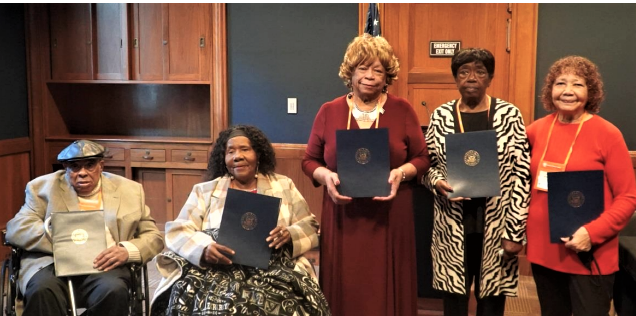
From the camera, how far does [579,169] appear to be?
2.25 m

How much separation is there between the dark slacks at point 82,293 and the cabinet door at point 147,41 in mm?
2630

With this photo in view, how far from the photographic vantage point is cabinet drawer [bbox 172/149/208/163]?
4938mm

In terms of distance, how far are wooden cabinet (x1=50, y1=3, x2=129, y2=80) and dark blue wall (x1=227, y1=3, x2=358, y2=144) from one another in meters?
0.91

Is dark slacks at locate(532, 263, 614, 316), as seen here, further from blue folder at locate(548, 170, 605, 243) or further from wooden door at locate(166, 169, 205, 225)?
wooden door at locate(166, 169, 205, 225)

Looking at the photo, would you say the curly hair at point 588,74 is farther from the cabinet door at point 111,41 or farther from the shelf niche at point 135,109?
the cabinet door at point 111,41

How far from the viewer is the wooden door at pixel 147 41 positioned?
4.90 m

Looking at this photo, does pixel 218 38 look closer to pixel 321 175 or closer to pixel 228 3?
pixel 228 3

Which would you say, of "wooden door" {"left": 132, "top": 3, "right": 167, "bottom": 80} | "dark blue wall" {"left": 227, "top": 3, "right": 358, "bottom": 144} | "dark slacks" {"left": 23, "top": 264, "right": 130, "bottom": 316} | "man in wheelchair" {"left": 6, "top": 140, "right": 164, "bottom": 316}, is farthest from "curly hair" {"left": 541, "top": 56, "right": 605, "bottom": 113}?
"wooden door" {"left": 132, "top": 3, "right": 167, "bottom": 80}

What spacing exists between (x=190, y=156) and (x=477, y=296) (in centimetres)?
292

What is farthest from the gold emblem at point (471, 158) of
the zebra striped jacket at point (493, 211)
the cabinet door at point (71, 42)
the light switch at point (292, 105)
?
the cabinet door at point (71, 42)

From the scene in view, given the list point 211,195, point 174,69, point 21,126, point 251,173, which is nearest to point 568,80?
point 251,173

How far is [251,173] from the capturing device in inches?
105

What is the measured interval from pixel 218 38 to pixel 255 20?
0.31 metres

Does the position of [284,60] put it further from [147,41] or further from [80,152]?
[80,152]
